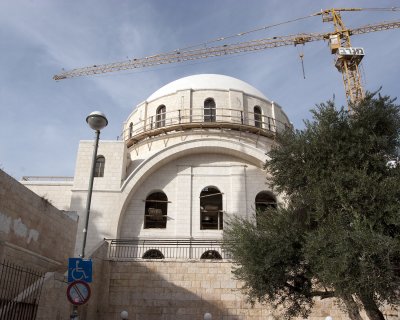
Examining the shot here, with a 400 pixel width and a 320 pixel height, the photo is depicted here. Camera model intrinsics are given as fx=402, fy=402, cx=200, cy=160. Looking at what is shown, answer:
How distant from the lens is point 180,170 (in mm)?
19500

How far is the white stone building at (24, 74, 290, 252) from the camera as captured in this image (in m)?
18.2

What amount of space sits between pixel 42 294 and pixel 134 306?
490 centimetres

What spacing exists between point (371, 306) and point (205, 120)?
14396 millimetres

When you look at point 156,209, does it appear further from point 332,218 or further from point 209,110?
point 332,218

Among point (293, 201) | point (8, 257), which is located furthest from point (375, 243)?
point (8, 257)

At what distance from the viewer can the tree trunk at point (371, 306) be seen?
8.44m

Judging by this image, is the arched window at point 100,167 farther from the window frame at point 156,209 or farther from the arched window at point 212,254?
the arched window at point 212,254

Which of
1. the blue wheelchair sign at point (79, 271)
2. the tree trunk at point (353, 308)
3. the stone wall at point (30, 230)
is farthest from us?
the stone wall at point (30, 230)

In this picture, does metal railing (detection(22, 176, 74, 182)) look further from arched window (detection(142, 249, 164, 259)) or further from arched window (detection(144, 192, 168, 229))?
arched window (detection(142, 249, 164, 259))

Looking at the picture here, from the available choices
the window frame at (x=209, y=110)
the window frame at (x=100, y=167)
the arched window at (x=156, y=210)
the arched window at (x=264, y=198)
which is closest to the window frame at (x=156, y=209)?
the arched window at (x=156, y=210)

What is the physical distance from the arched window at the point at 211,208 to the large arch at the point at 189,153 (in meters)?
2.06

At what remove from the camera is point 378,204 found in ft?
28.9

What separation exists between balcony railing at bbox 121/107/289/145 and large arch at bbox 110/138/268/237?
1.59m

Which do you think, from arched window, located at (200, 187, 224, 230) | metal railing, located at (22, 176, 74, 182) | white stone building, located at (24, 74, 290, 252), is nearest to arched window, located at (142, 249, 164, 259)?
white stone building, located at (24, 74, 290, 252)
